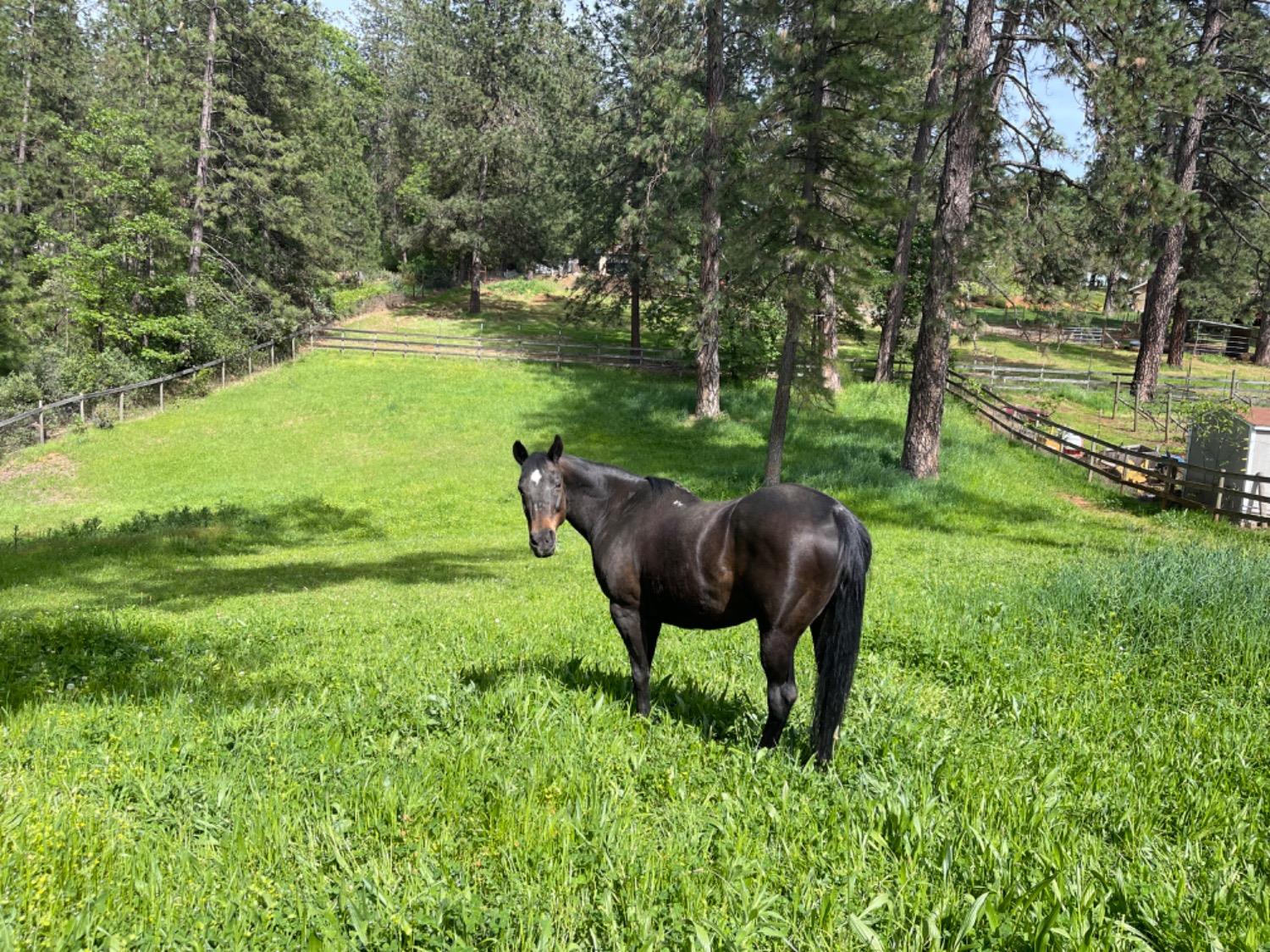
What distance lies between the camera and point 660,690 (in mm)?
6387

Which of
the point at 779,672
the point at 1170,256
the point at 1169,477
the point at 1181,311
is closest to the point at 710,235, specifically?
the point at 1169,477

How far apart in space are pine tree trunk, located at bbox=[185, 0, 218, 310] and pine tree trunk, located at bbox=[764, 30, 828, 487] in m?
28.2

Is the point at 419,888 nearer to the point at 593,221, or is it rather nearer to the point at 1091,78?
the point at 1091,78

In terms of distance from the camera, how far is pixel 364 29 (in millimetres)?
84438

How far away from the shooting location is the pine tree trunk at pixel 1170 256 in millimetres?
28234

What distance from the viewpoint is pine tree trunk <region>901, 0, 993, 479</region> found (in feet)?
59.4

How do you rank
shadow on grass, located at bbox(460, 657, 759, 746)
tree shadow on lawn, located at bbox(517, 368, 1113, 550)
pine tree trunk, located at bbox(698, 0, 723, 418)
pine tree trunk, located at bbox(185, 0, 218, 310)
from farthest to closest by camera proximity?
Answer: 1. pine tree trunk, located at bbox(185, 0, 218, 310)
2. pine tree trunk, located at bbox(698, 0, 723, 418)
3. tree shadow on lawn, located at bbox(517, 368, 1113, 550)
4. shadow on grass, located at bbox(460, 657, 759, 746)

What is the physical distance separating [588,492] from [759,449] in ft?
66.5

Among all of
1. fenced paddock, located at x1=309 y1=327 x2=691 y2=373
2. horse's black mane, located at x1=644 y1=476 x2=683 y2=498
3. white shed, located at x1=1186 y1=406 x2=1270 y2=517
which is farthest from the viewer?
fenced paddock, located at x1=309 y1=327 x2=691 y2=373

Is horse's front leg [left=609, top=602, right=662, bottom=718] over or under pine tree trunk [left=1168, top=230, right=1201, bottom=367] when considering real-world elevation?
under

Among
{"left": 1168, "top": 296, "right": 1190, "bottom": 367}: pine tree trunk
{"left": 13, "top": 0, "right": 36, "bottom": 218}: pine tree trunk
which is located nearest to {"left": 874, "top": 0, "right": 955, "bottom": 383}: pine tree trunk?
{"left": 1168, "top": 296, "right": 1190, "bottom": 367}: pine tree trunk

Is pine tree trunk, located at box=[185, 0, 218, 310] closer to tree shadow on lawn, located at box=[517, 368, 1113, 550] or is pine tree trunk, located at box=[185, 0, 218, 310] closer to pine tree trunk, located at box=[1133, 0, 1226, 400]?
tree shadow on lawn, located at box=[517, 368, 1113, 550]

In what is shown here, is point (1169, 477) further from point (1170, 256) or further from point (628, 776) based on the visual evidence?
point (628, 776)

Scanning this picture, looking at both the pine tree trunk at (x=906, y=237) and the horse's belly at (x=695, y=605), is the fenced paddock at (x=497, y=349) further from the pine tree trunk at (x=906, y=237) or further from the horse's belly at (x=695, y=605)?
the horse's belly at (x=695, y=605)
